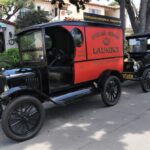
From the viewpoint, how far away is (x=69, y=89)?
20.1ft

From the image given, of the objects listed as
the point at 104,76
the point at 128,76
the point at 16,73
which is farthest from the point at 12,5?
the point at 16,73

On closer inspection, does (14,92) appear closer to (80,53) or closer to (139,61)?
(80,53)

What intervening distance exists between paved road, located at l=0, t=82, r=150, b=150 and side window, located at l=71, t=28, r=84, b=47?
155cm

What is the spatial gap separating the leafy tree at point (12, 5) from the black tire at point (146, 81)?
19.5 meters

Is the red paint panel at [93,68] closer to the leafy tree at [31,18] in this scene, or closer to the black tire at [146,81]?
the black tire at [146,81]

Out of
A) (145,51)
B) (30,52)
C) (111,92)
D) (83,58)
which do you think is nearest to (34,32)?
(30,52)

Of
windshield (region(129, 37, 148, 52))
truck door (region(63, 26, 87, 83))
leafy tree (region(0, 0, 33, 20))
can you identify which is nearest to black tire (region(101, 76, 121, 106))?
truck door (region(63, 26, 87, 83))

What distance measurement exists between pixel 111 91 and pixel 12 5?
2160 centimetres

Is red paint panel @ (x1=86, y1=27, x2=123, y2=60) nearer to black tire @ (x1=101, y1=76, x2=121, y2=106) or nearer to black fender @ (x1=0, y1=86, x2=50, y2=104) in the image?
black tire @ (x1=101, y1=76, x2=121, y2=106)

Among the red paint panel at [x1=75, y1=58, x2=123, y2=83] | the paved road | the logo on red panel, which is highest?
the logo on red panel

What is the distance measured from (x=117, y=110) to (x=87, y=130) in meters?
1.41

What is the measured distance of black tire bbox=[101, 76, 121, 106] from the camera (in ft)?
21.1

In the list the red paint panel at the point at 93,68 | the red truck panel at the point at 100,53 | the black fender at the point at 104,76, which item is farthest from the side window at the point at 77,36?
the black fender at the point at 104,76

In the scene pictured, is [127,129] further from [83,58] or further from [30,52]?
[30,52]
